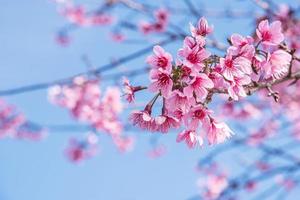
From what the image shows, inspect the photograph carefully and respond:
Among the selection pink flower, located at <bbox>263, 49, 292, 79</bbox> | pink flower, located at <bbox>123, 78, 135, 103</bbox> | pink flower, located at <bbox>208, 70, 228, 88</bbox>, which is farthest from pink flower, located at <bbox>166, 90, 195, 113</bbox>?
pink flower, located at <bbox>263, 49, 292, 79</bbox>

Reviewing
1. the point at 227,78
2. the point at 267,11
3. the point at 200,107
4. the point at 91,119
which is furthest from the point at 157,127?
the point at 91,119

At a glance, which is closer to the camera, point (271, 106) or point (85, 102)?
point (85, 102)

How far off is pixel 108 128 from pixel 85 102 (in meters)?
0.53

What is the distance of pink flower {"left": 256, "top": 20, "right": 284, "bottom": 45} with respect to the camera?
206 centimetres

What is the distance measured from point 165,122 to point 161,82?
20 cm

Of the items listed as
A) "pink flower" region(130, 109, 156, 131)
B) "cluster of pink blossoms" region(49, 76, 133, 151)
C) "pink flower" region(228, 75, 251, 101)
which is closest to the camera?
"pink flower" region(228, 75, 251, 101)

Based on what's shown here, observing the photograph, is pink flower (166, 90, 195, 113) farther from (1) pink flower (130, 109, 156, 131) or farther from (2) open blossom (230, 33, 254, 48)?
(2) open blossom (230, 33, 254, 48)

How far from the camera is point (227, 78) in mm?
1873

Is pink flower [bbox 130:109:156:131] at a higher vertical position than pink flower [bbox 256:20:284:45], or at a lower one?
lower

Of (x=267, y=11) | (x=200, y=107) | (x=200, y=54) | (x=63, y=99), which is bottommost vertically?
(x=200, y=107)

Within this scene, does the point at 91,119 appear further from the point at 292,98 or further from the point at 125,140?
the point at 292,98

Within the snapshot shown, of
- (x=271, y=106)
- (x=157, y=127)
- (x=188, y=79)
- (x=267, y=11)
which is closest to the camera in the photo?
(x=188, y=79)

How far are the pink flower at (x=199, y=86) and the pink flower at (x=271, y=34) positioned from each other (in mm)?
404

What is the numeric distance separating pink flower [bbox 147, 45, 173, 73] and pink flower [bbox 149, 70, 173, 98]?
4 centimetres
